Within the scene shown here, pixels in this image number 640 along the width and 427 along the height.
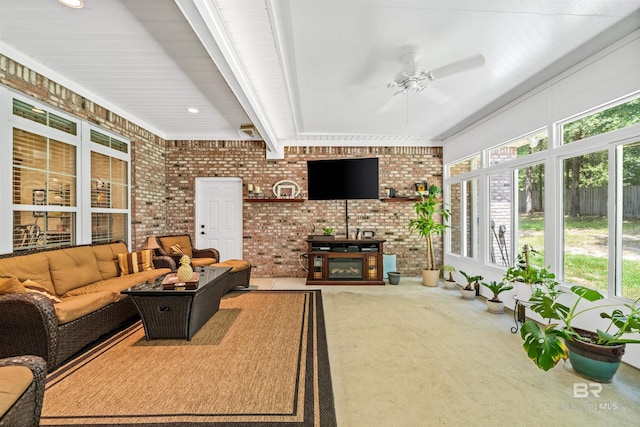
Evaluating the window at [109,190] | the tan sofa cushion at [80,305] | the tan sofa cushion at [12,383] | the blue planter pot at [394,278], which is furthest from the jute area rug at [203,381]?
the blue planter pot at [394,278]

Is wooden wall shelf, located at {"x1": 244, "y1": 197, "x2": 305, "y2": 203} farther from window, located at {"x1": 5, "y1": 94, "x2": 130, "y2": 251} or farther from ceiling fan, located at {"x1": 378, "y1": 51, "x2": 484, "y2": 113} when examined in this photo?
ceiling fan, located at {"x1": 378, "y1": 51, "x2": 484, "y2": 113}

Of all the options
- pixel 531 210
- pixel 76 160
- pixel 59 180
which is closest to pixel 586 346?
pixel 531 210

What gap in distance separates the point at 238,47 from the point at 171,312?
2526 mm

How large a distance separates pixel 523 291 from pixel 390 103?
2.78 m

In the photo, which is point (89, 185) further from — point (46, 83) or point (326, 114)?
point (326, 114)

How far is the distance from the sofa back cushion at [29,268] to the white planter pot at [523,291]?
4.68m

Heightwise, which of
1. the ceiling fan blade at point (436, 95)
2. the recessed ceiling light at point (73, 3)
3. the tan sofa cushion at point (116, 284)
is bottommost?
the tan sofa cushion at point (116, 284)

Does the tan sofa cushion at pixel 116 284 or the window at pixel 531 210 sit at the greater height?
the window at pixel 531 210

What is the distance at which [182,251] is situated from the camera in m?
4.53

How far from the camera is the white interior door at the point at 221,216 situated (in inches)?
214

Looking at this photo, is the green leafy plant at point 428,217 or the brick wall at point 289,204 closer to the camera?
the green leafy plant at point 428,217

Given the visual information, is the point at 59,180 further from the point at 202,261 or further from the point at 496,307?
the point at 496,307

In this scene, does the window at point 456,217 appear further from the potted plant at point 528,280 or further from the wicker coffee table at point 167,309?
the wicker coffee table at point 167,309

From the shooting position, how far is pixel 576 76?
2.77m
